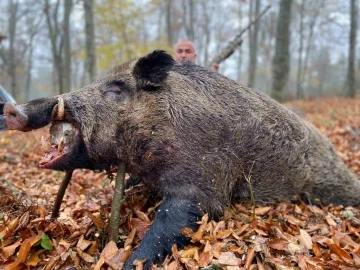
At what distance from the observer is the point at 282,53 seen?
10836 millimetres

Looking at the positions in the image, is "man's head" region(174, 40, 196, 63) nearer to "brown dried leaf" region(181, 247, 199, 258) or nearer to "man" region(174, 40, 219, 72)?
"man" region(174, 40, 219, 72)

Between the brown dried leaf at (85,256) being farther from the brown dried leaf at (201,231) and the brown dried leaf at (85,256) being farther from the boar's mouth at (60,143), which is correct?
the brown dried leaf at (201,231)

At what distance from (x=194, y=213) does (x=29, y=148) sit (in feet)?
18.2

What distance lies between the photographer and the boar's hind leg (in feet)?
8.41

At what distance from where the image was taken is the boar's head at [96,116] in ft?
8.99

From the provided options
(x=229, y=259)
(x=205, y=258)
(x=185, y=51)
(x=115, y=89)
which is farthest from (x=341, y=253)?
(x=185, y=51)

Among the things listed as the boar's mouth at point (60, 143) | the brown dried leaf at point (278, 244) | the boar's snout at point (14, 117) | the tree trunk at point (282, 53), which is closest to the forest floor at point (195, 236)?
the brown dried leaf at point (278, 244)

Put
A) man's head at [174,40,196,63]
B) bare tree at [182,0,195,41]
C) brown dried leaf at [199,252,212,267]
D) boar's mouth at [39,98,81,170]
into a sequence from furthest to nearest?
bare tree at [182,0,195,41], man's head at [174,40,196,63], boar's mouth at [39,98,81,170], brown dried leaf at [199,252,212,267]

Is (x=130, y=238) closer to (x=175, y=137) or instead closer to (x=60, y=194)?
(x=60, y=194)

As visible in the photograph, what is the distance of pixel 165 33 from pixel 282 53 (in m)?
25.3

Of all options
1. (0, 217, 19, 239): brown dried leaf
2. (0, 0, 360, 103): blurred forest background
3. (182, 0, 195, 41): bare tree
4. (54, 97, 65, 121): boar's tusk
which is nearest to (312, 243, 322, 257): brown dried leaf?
(54, 97, 65, 121): boar's tusk

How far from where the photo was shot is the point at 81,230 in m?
2.96

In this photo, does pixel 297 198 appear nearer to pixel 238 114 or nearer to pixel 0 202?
pixel 238 114

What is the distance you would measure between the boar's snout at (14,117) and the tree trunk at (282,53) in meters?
9.46
